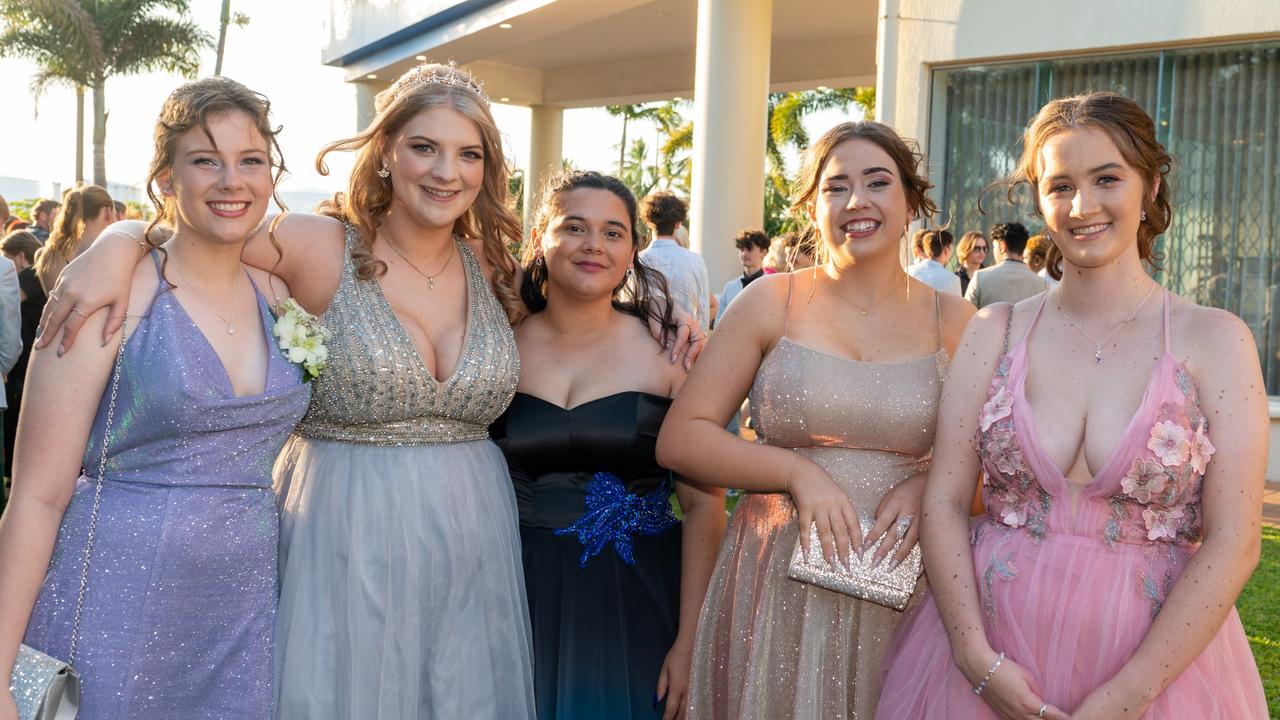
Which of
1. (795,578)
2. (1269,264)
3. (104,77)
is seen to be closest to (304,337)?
(795,578)

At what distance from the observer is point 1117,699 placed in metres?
2.46

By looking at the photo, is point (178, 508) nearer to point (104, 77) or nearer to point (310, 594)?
point (310, 594)

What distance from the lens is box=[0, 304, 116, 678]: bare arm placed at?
8.11 ft

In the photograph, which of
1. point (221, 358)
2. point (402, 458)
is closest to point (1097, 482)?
point (402, 458)

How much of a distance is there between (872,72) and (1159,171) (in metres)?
16.3

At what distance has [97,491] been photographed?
261 cm

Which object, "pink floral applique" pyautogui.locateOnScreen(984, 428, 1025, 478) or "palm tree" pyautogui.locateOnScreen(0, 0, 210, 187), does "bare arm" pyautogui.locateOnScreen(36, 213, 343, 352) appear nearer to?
"pink floral applique" pyautogui.locateOnScreen(984, 428, 1025, 478)

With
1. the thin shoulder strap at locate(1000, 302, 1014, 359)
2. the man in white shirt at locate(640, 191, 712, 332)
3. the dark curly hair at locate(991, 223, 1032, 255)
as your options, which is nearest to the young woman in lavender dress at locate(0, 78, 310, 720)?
the thin shoulder strap at locate(1000, 302, 1014, 359)

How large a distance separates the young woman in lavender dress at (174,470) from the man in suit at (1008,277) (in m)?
7.45

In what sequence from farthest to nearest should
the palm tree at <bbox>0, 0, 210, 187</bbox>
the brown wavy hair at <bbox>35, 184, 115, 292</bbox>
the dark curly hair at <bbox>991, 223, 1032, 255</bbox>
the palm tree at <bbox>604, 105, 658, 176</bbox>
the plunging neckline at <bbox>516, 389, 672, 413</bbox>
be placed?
the palm tree at <bbox>604, 105, 658, 176</bbox>, the palm tree at <bbox>0, 0, 210, 187</bbox>, the dark curly hair at <bbox>991, 223, 1032, 255</bbox>, the brown wavy hair at <bbox>35, 184, 115, 292</bbox>, the plunging neckline at <bbox>516, 389, 672, 413</bbox>

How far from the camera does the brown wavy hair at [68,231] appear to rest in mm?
7520

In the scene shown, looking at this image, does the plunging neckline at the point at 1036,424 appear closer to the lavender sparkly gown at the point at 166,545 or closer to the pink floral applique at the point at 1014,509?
the pink floral applique at the point at 1014,509

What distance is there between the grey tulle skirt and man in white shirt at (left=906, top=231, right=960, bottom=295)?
7.23 m

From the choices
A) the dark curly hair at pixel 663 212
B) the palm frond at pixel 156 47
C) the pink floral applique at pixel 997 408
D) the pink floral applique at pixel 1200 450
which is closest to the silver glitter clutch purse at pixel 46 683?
the pink floral applique at pixel 997 408
